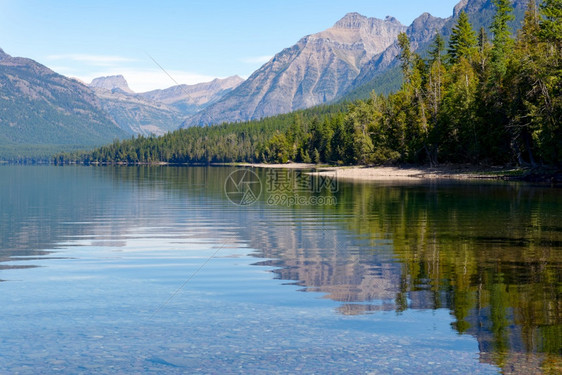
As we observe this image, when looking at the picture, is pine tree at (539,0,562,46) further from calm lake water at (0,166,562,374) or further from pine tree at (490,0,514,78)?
calm lake water at (0,166,562,374)

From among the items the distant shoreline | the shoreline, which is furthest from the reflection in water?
the shoreline

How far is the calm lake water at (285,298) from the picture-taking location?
40.7ft

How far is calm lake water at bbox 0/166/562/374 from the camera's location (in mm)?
12398

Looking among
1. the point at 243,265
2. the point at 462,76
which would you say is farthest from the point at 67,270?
the point at 462,76

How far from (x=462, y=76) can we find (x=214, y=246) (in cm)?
9540

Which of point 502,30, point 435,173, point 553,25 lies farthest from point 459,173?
point 502,30

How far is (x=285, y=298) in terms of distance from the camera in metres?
17.6

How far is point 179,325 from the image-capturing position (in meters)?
14.8

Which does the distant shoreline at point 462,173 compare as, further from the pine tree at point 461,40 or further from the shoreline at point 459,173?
the pine tree at point 461,40

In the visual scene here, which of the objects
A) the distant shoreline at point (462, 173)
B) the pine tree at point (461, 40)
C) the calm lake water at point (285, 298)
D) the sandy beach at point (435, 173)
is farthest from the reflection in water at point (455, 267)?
the pine tree at point (461, 40)

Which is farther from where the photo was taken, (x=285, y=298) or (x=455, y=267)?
(x=455, y=267)

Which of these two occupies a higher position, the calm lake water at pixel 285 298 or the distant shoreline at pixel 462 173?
the distant shoreline at pixel 462 173

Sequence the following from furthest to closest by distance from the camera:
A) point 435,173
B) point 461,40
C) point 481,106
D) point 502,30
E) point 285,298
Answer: point 461,40 < point 502,30 < point 435,173 < point 481,106 < point 285,298

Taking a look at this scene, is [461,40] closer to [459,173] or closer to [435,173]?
[435,173]
